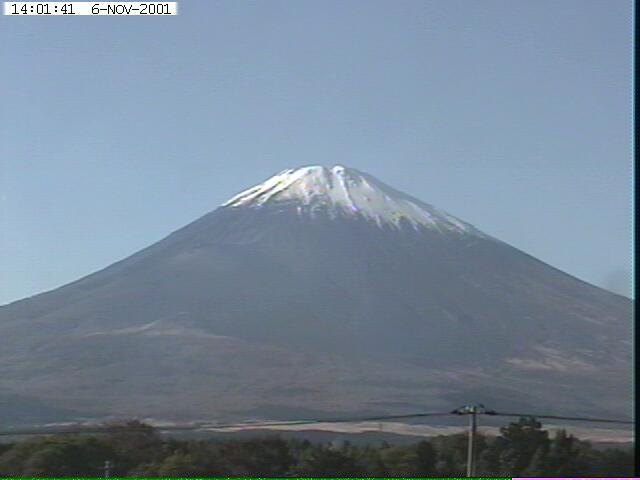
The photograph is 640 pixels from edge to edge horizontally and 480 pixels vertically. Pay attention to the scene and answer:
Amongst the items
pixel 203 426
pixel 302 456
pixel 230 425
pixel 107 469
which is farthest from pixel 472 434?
pixel 203 426

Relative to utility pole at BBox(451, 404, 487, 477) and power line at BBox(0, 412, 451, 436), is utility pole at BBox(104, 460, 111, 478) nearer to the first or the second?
power line at BBox(0, 412, 451, 436)

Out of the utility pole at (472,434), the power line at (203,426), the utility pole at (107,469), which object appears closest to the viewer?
the utility pole at (472,434)

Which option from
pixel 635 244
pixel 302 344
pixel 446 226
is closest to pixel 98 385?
pixel 302 344

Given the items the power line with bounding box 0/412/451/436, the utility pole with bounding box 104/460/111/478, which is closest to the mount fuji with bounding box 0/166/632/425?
the power line with bounding box 0/412/451/436

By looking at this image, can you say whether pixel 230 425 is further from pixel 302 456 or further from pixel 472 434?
pixel 472 434

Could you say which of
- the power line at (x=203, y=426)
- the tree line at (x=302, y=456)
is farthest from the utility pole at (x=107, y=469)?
Result: the power line at (x=203, y=426)

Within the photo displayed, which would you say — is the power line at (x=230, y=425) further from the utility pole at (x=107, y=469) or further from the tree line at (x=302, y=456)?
the utility pole at (x=107, y=469)
